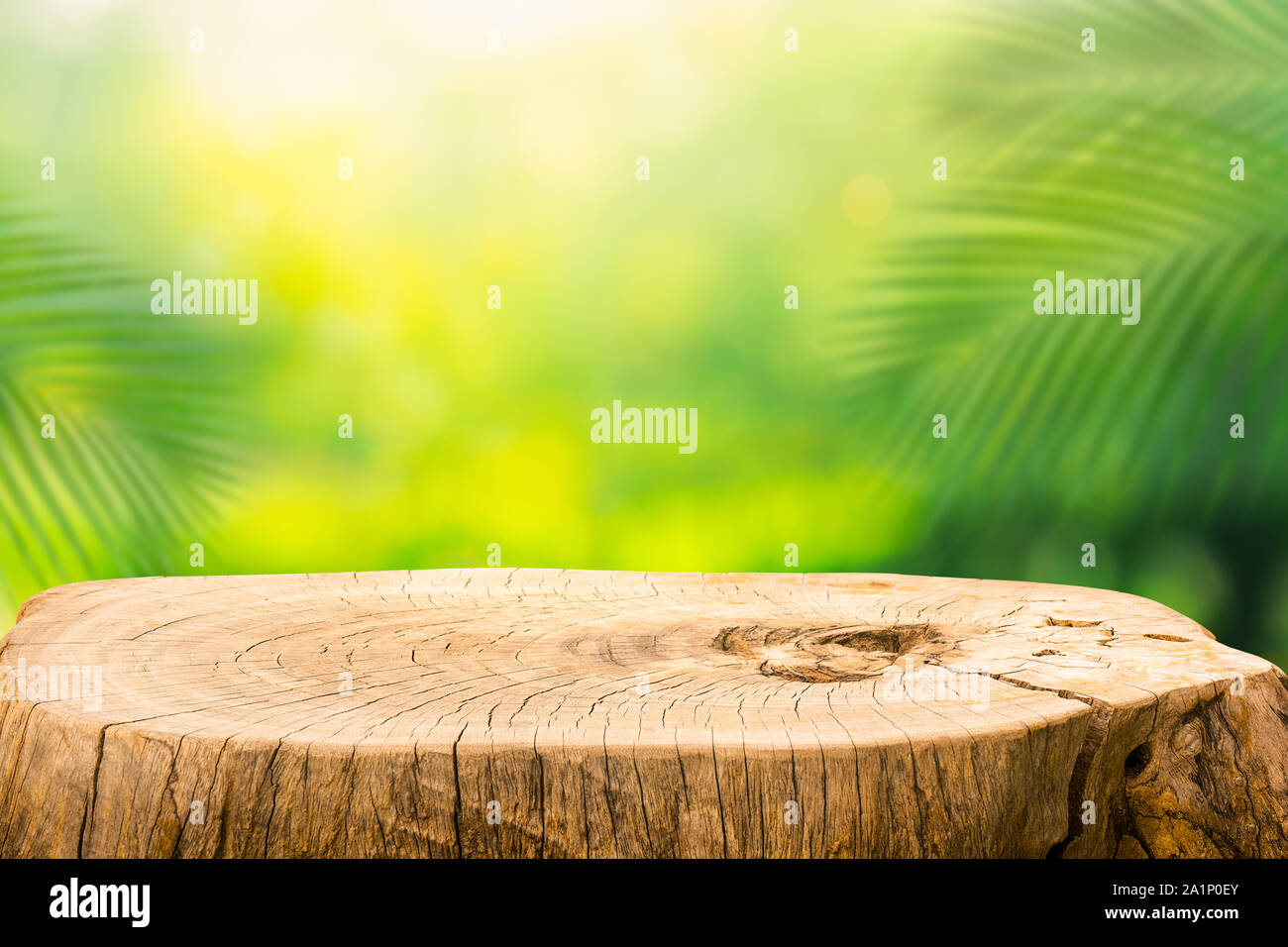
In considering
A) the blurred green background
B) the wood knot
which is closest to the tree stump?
the wood knot

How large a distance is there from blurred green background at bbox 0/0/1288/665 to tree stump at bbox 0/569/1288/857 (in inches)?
44.0

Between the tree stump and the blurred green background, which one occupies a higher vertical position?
the blurred green background

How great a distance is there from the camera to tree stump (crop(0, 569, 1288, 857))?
114 centimetres

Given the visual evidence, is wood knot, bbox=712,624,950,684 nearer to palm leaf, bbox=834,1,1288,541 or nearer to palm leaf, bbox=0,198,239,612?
palm leaf, bbox=834,1,1288,541

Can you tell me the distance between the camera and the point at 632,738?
1.17m

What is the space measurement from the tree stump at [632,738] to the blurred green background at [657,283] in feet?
3.67

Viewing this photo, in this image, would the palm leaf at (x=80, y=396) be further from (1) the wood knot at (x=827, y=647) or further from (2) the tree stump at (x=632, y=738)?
(1) the wood knot at (x=827, y=647)

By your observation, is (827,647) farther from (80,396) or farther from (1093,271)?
(80,396)

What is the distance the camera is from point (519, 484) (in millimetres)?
2969

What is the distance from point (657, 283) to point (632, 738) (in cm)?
193

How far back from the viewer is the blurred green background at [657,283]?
2900 millimetres

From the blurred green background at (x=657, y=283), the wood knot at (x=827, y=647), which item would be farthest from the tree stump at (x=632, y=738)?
the blurred green background at (x=657, y=283)

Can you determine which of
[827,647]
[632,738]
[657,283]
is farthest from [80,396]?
[632,738]

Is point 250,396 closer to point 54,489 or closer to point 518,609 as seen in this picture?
point 54,489
